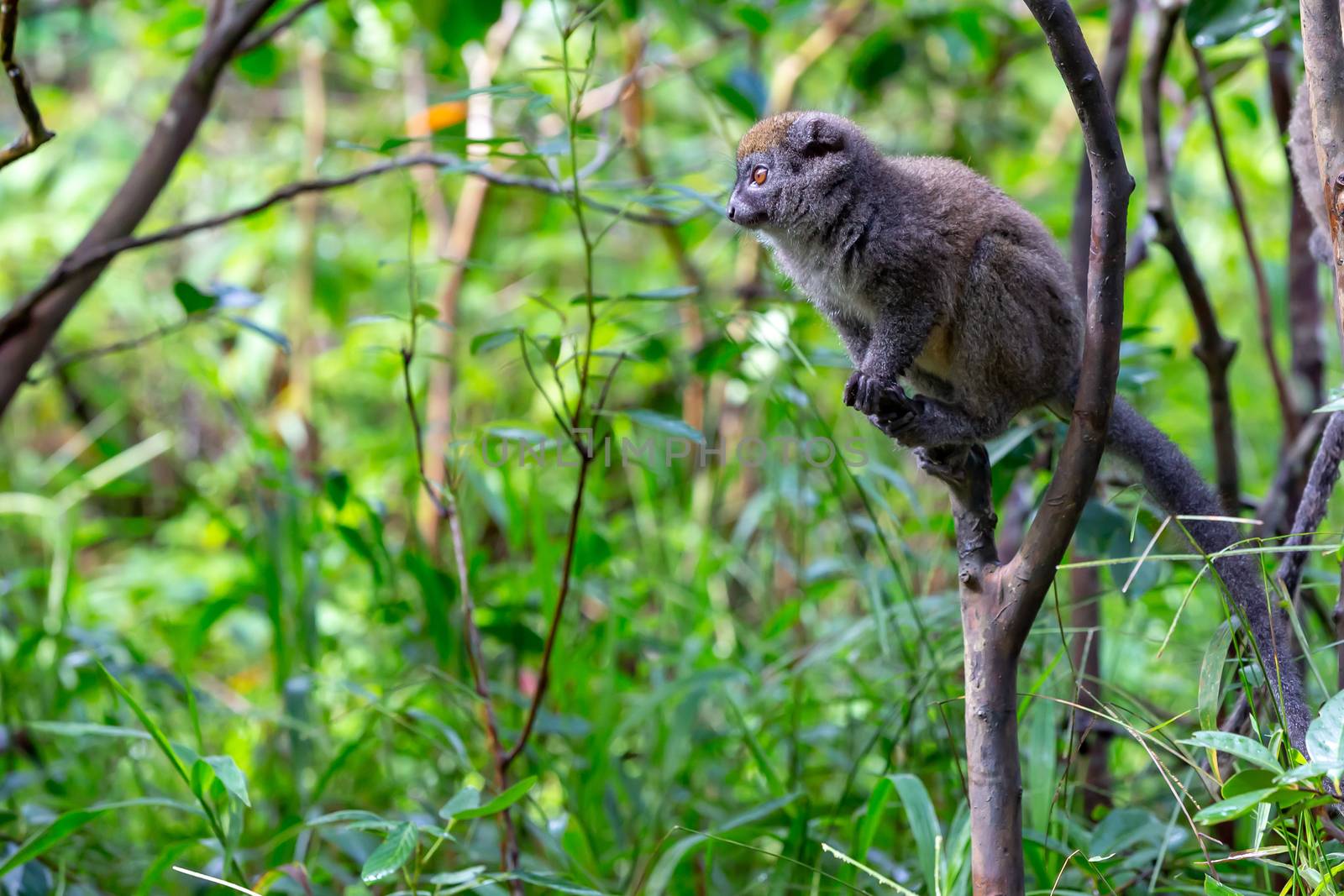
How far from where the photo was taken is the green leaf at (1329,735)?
1.39 m

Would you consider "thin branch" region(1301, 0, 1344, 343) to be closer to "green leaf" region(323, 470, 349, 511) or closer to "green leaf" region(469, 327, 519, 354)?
"green leaf" region(469, 327, 519, 354)

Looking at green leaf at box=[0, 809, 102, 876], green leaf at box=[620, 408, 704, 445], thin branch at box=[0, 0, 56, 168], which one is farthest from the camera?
green leaf at box=[620, 408, 704, 445]

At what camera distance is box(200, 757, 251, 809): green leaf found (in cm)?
207

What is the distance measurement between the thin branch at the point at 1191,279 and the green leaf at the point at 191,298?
7.48ft

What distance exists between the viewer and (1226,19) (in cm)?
254

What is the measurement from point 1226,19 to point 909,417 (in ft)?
4.06

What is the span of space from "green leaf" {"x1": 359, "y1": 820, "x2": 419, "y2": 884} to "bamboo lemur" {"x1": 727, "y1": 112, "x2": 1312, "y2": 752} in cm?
108

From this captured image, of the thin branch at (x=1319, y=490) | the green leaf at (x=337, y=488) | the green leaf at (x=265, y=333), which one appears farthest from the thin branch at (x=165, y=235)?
the thin branch at (x=1319, y=490)

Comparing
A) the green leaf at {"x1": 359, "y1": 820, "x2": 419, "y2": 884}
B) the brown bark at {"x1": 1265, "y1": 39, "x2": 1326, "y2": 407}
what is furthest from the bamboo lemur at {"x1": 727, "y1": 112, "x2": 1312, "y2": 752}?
the brown bark at {"x1": 1265, "y1": 39, "x2": 1326, "y2": 407}

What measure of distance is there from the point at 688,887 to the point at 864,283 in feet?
5.11

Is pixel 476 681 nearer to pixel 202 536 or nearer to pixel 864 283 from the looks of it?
pixel 864 283

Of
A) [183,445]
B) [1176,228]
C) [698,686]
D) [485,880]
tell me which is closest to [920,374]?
[1176,228]

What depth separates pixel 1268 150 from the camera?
18.1ft

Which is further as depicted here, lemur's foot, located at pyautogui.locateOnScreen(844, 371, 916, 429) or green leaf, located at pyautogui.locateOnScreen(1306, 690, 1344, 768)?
lemur's foot, located at pyautogui.locateOnScreen(844, 371, 916, 429)
